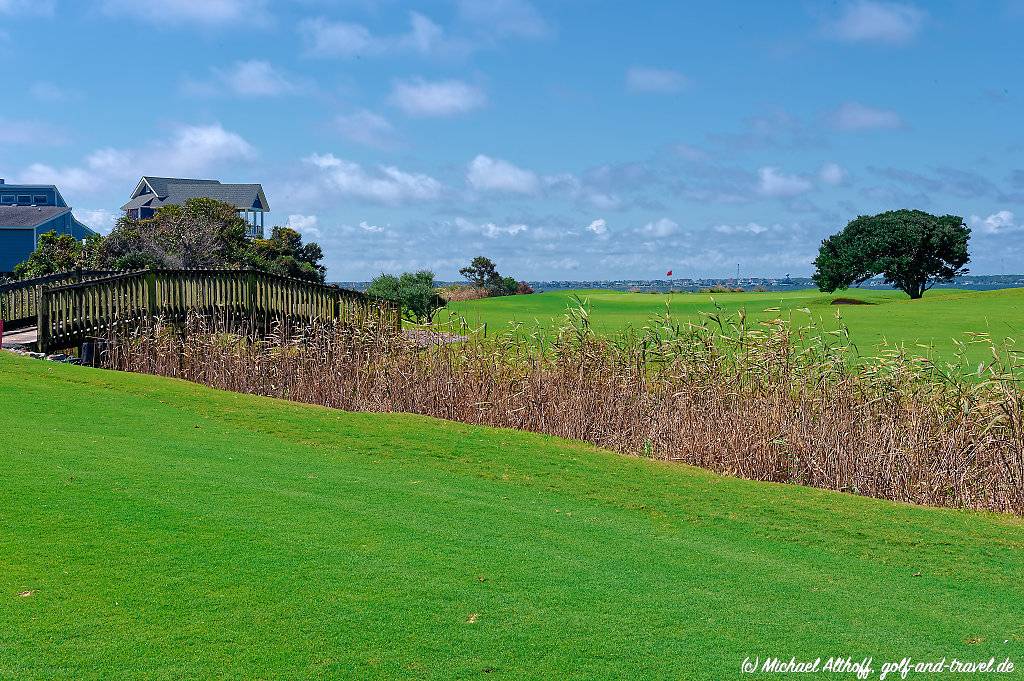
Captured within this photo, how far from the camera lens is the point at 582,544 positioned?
554 cm

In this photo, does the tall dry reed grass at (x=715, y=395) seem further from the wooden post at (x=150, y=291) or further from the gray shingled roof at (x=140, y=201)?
the gray shingled roof at (x=140, y=201)

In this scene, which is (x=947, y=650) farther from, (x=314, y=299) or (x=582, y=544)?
(x=314, y=299)

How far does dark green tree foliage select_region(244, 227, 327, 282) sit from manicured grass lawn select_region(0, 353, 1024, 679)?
103ft

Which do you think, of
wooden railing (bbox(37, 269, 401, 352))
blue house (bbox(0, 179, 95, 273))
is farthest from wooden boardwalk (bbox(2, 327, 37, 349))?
blue house (bbox(0, 179, 95, 273))

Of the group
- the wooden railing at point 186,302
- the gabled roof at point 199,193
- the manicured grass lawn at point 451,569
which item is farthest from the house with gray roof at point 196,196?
the manicured grass lawn at point 451,569

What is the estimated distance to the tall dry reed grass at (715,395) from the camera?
8719 mm

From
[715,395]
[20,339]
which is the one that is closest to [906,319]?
[715,395]

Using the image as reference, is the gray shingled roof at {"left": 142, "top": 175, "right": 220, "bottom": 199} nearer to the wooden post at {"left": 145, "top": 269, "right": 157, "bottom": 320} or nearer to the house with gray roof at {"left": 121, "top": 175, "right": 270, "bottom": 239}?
the house with gray roof at {"left": 121, "top": 175, "right": 270, "bottom": 239}

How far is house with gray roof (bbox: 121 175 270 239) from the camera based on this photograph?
2788 inches

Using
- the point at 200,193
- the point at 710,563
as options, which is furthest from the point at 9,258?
the point at 710,563

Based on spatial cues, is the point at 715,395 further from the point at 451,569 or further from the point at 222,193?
the point at 222,193

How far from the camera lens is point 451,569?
4.81 metres

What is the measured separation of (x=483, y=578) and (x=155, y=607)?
1528mm

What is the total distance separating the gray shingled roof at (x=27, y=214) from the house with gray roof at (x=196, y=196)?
19.4 ft
